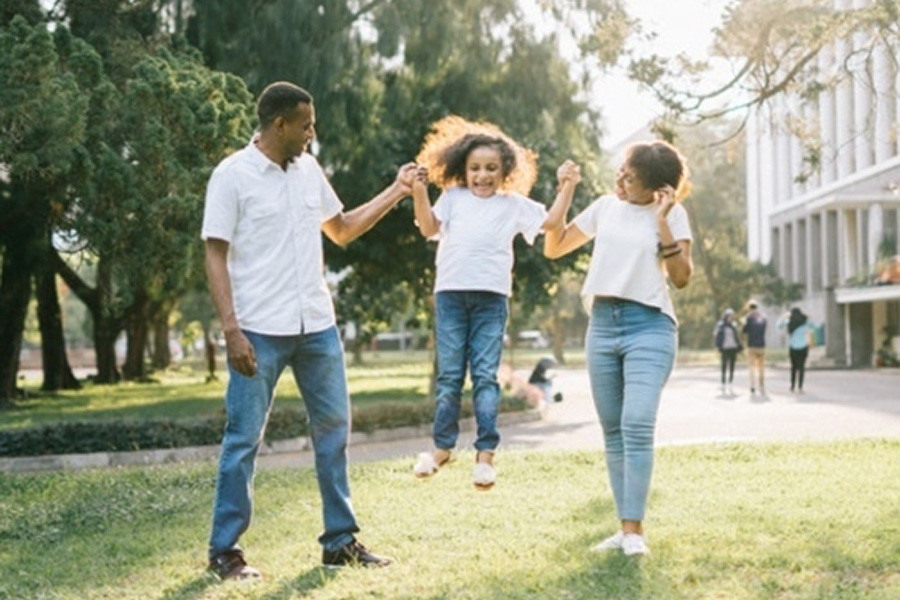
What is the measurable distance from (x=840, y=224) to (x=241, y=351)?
53646 mm

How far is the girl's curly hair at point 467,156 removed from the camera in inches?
265

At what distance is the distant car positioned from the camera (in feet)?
363

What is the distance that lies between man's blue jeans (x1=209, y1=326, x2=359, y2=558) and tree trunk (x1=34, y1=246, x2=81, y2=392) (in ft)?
88.3

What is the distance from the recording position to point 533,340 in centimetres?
11138

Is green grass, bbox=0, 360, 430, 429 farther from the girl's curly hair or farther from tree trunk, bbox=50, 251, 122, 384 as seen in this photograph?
the girl's curly hair

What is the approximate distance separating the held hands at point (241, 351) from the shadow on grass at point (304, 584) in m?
0.96

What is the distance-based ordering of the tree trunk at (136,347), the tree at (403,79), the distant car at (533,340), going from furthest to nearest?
the distant car at (533,340), the tree trunk at (136,347), the tree at (403,79)

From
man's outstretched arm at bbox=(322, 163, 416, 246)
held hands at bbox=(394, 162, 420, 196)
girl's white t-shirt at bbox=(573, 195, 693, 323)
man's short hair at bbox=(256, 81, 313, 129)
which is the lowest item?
girl's white t-shirt at bbox=(573, 195, 693, 323)

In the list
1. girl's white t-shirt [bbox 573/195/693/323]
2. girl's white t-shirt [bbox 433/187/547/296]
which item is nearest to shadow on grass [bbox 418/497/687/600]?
girl's white t-shirt [bbox 573/195/693/323]

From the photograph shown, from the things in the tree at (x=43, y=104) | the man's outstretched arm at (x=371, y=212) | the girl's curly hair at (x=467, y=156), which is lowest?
the man's outstretched arm at (x=371, y=212)

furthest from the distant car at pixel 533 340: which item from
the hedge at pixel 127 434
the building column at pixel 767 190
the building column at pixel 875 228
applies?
the hedge at pixel 127 434

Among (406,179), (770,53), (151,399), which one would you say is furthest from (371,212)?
(151,399)

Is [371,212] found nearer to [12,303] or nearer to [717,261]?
[12,303]

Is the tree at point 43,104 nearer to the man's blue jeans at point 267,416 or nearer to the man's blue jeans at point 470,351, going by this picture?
the man's blue jeans at point 470,351
